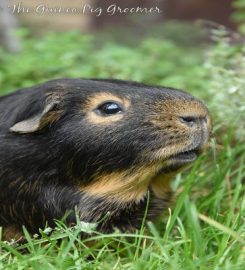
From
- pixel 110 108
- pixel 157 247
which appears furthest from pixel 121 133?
pixel 157 247

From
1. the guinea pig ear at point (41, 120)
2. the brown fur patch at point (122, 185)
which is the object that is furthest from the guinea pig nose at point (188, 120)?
the guinea pig ear at point (41, 120)

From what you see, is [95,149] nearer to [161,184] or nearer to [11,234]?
[161,184]

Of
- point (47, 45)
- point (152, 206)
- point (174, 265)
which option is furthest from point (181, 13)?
point (174, 265)

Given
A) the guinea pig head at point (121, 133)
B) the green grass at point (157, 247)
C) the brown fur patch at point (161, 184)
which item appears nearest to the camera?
the green grass at point (157, 247)

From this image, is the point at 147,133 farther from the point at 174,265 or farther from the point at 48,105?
the point at 174,265

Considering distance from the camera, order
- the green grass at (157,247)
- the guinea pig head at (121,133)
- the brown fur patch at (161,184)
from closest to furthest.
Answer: the green grass at (157,247) < the guinea pig head at (121,133) < the brown fur patch at (161,184)

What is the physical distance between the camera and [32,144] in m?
3.03

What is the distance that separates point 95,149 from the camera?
2949 millimetres

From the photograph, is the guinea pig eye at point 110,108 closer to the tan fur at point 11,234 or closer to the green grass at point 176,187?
the green grass at point 176,187

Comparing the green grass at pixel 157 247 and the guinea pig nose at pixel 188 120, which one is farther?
the guinea pig nose at pixel 188 120

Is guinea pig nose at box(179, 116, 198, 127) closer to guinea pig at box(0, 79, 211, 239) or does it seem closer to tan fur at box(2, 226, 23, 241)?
guinea pig at box(0, 79, 211, 239)

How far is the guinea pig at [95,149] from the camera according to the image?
2.90 meters

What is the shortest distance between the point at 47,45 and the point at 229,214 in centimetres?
302

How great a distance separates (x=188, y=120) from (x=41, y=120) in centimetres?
66
